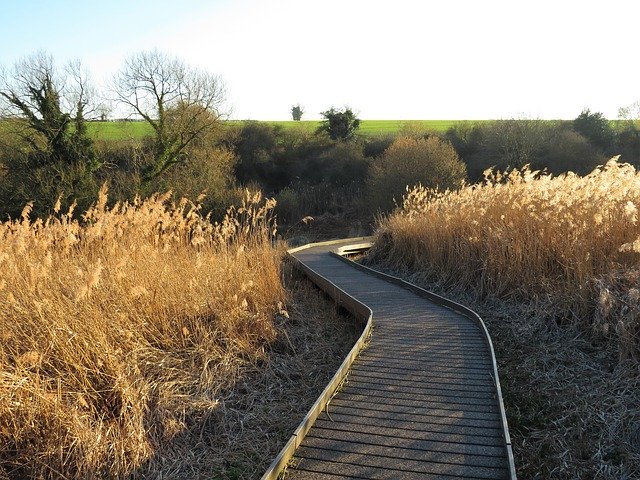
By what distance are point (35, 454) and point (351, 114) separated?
3568cm

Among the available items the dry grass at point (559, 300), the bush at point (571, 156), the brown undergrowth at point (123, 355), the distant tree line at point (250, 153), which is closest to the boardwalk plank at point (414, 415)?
the dry grass at point (559, 300)

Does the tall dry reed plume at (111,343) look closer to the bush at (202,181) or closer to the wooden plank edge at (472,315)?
the wooden plank edge at (472,315)

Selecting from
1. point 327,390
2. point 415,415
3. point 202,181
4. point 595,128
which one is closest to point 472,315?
point 415,415

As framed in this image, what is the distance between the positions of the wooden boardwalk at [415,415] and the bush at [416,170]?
54.9ft

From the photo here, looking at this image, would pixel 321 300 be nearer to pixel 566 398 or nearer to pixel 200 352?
pixel 200 352

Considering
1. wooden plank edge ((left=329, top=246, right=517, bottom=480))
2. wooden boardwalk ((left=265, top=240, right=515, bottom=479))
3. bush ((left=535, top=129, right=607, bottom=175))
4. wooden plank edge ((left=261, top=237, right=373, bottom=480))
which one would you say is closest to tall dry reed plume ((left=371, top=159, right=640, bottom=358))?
wooden plank edge ((left=329, top=246, right=517, bottom=480))

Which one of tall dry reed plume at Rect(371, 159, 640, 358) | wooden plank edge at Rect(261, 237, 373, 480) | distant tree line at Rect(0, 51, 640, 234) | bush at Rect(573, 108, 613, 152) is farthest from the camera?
bush at Rect(573, 108, 613, 152)

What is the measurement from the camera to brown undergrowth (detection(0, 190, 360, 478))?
3604 millimetres

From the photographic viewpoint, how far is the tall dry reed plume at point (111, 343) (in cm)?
360

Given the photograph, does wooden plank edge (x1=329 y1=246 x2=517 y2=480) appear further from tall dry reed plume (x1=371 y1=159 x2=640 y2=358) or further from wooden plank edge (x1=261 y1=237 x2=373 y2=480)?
wooden plank edge (x1=261 y1=237 x2=373 y2=480)

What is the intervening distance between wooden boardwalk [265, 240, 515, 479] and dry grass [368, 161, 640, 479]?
316mm

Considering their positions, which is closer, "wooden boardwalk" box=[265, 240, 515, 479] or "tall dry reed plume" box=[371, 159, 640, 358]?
"wooden boardwalk" box=[265, 240, 515, 479]

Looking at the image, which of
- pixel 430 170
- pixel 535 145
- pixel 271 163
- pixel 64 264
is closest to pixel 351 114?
pixel 271 163

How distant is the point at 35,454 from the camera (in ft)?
11.6
